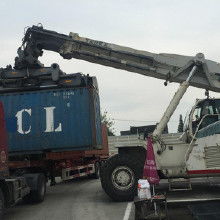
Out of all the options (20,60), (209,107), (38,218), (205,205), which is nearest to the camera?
(205,205)

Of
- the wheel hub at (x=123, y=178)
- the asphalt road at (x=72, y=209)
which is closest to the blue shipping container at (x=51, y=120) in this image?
the asphalt road at (x=72, y=209)

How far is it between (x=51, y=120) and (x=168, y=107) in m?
3.56

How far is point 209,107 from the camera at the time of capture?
38.3ft

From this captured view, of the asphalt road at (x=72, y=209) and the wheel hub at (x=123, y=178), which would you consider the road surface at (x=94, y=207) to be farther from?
the wheel hub at (x=123, y=178)

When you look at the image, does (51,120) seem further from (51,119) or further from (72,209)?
(72,209)

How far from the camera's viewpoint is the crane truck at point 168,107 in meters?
11.0

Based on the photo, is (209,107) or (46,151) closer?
(209,107)

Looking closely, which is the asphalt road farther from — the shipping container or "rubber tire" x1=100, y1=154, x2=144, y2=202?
the shipping container

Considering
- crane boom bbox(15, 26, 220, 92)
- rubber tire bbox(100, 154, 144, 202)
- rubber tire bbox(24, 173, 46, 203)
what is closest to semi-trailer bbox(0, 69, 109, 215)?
crane boom bbox(15, 26, 220, 92)

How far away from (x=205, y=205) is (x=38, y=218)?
3575mm

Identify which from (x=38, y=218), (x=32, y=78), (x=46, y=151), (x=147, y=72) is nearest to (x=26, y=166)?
(x=46, y=151)

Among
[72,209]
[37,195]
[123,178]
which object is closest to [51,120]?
[37,195]

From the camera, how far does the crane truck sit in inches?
434

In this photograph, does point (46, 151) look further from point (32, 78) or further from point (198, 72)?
point (198, 72)
